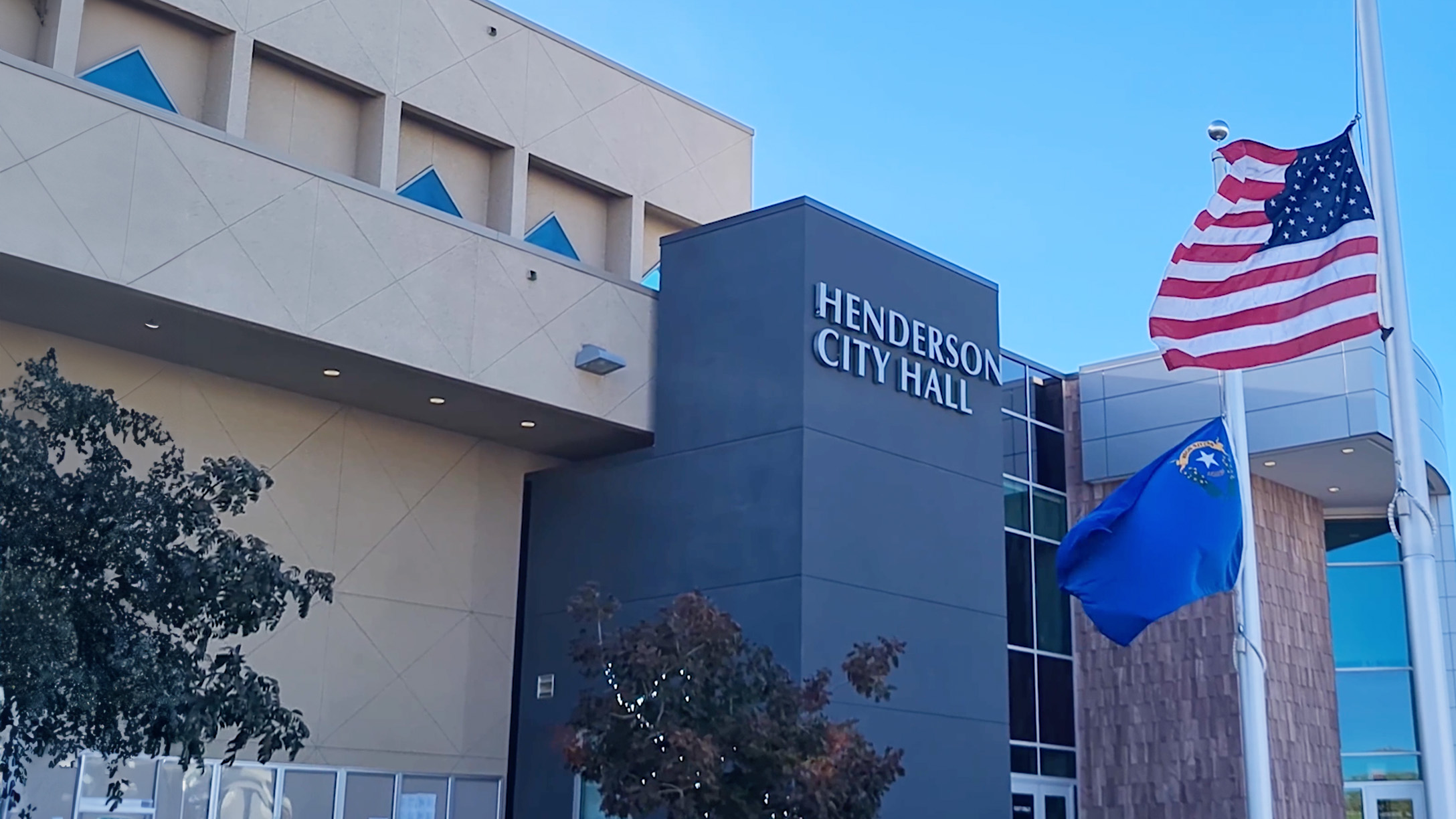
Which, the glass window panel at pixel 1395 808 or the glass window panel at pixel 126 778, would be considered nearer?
the glass window panel at pixel 126 778

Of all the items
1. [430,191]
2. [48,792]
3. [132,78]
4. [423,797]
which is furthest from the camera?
[430,191]

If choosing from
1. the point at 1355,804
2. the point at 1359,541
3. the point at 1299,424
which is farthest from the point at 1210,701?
the point at 1359,541

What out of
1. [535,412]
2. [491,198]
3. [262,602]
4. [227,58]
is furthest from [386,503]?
[262,602]

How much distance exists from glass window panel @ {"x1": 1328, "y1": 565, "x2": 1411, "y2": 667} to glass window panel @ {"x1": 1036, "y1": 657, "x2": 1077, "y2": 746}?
17.7ft

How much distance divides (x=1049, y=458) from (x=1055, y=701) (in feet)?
14.8

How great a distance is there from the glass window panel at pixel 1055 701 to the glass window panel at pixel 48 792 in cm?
1591

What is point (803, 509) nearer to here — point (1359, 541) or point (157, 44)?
point (157, 44)

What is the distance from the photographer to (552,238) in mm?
24938

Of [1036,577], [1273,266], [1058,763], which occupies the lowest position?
[1058,763]

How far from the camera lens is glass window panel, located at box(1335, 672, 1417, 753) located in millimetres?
29172

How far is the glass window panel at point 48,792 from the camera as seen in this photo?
61.3 ft

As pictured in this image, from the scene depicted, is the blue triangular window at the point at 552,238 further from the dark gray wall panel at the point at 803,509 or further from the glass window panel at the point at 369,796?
the glass window panel at the point at 369,796

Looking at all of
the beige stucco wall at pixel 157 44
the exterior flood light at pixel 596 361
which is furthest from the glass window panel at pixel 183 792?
the beige stucco wall at pixel 157 44

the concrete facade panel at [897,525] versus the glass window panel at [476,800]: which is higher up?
the concrete facade panel at [897,525]
